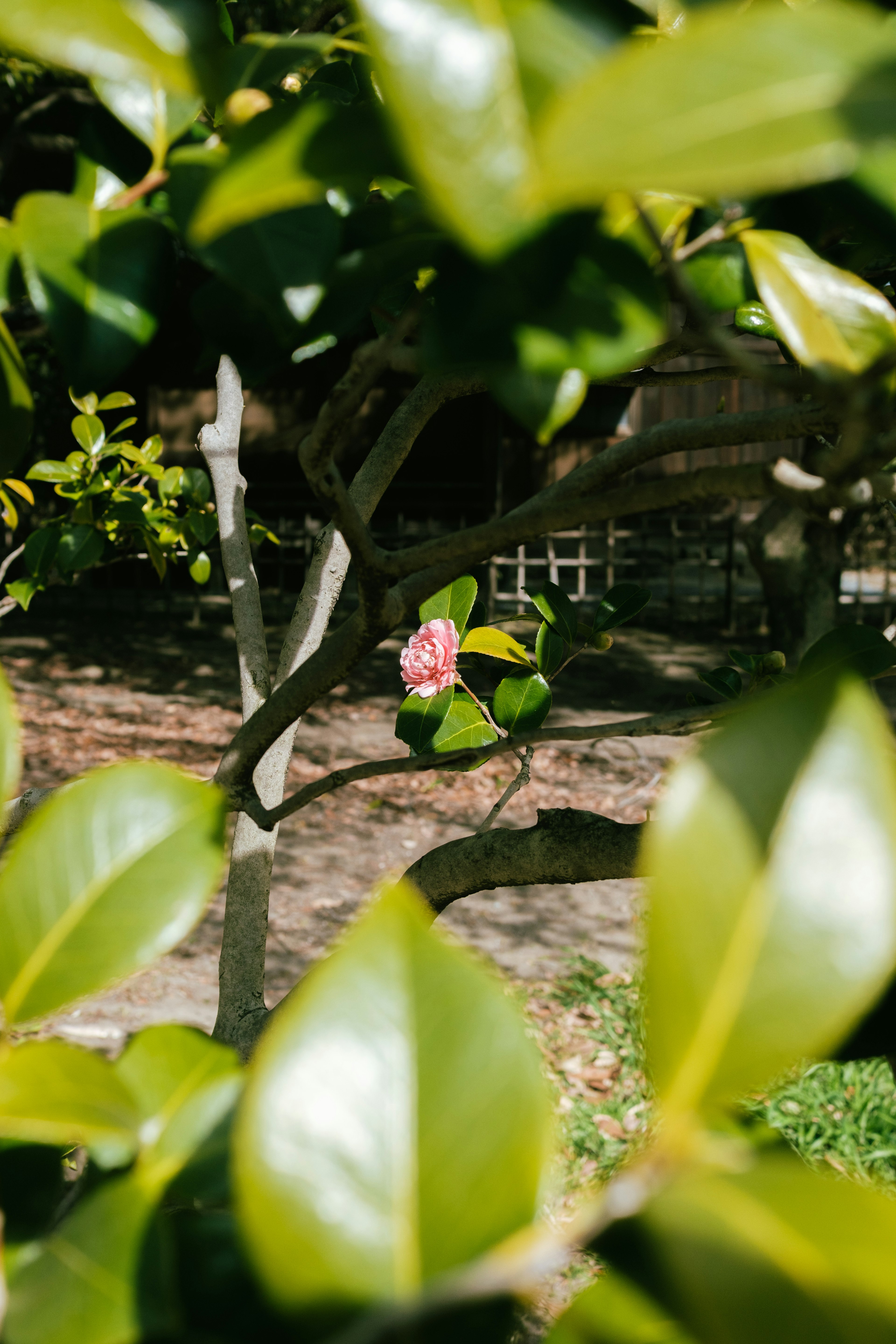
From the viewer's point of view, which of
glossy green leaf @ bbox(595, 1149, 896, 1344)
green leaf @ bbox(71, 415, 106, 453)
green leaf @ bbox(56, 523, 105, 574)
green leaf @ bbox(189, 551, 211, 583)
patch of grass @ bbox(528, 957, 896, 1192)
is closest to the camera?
glossy green leaf @ bbox(595, 1149, 896, 1344)

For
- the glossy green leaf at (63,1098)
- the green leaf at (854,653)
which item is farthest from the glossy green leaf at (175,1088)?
the green leaf at (854,653)

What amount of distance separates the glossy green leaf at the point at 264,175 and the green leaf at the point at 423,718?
31.6 inches

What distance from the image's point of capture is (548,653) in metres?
1.14

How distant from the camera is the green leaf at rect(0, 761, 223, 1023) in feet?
1.27

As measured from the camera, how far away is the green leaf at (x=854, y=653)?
818mm

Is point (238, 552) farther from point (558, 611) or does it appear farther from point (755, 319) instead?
point (755, 319)

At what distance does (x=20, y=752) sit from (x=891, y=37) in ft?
1.42

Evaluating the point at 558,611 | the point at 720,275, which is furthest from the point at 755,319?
the point at 558,611

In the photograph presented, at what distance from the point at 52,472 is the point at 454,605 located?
3.58 ft

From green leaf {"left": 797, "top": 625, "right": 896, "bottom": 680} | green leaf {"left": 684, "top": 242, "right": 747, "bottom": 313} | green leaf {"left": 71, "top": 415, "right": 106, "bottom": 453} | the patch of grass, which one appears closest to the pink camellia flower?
green leaf {"left": 797, "top": 625, "right": 896, "bottom": 680}

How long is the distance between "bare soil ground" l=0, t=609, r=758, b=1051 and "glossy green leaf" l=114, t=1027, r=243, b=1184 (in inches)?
36.2

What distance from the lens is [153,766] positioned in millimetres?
431

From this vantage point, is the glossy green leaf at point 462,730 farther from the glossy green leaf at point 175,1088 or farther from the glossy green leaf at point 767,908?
the glossy green leaf at point 767,908

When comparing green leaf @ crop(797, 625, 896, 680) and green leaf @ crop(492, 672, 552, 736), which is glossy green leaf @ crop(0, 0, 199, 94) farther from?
green leaf @ crop(492, 672, 552, 736)
